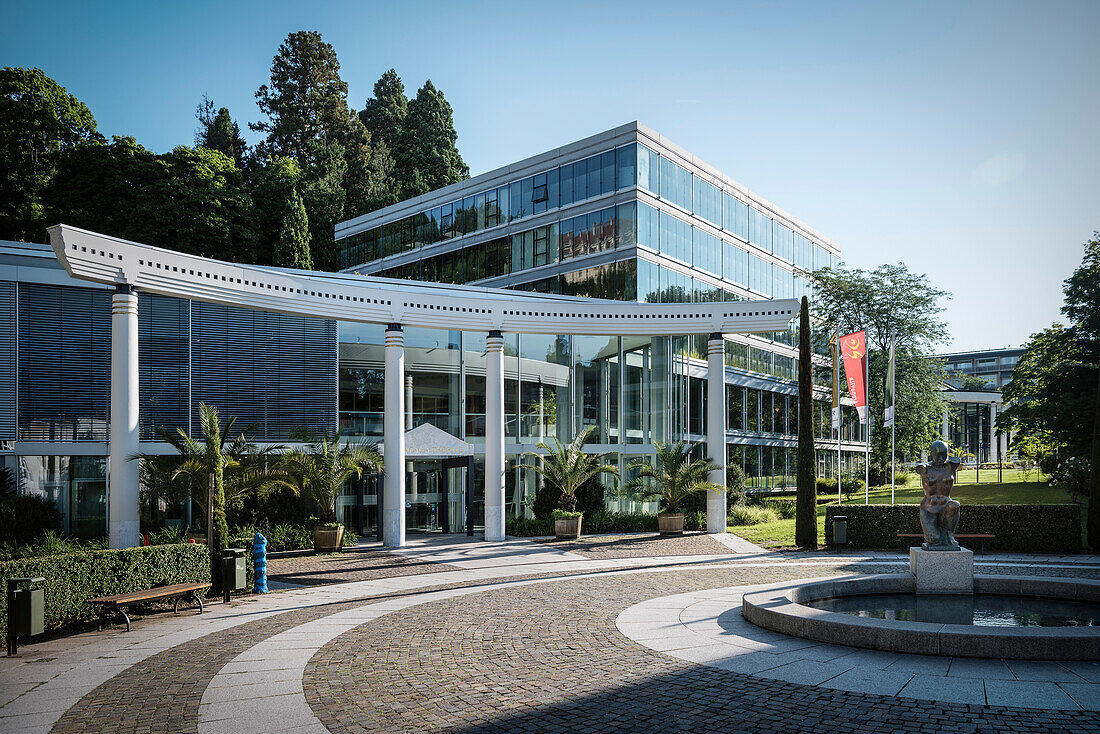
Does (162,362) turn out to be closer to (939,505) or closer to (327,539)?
(327,539)

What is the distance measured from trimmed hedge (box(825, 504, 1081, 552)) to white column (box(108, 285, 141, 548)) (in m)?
19.6

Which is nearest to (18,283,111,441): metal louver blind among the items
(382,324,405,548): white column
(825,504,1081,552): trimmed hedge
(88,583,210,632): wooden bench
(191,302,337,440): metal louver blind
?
(191,302,337,440): metal louver blind

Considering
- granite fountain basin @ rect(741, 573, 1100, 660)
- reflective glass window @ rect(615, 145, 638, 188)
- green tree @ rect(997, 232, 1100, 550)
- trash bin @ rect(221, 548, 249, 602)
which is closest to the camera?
granite fountain basin @ rect(741, 573, 1100, 660)

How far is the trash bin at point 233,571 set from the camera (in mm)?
15470

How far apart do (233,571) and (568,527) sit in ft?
44.3

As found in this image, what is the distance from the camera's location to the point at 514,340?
31.3 meters

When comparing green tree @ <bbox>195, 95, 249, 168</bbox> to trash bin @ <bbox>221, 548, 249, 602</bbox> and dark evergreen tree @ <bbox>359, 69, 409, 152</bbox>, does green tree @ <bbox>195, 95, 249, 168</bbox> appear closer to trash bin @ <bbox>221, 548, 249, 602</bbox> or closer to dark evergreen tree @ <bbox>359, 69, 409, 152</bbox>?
dark evergreen tree @ <bbox>359, 69, 409, 152</bbox>

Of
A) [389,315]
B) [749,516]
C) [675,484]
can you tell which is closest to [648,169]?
[749,516]

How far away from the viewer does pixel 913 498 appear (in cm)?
3988

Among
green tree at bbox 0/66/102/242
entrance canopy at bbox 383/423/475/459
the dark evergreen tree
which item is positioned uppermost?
the dark evergreen tree

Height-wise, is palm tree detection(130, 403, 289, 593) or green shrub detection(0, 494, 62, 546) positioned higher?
palm tree detection(130, 403, 289, 593)

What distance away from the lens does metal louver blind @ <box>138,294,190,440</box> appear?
2439 cm

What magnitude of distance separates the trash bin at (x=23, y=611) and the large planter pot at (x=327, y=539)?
11455mm

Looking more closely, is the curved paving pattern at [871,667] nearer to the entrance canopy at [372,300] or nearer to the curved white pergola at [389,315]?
the curved white pergola at [389,315]
